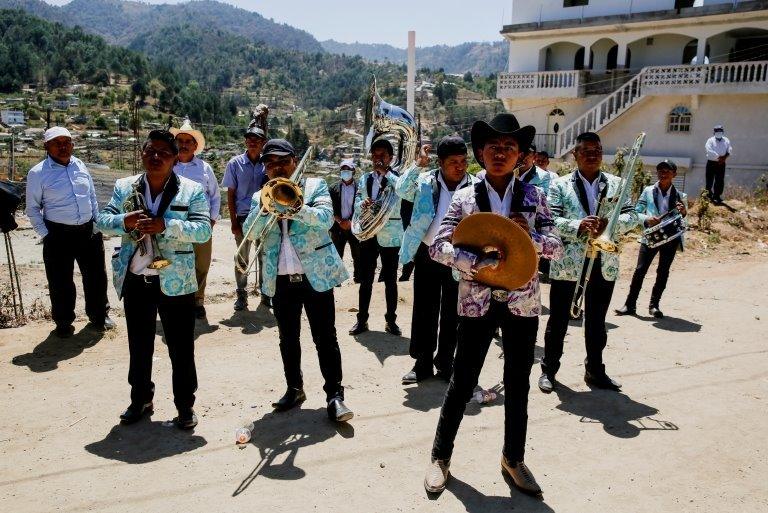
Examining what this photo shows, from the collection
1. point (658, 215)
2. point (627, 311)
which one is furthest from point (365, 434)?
point (658, 215)

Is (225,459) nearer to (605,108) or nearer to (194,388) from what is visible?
(194,388)

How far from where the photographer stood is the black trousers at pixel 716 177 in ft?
47.9

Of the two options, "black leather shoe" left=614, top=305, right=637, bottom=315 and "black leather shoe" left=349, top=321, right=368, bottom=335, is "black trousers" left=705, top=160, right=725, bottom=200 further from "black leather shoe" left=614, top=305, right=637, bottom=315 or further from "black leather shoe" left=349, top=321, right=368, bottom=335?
"black leather shoe" left=349, top=321, right=368, bottom=335

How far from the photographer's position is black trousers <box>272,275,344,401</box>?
4.41m

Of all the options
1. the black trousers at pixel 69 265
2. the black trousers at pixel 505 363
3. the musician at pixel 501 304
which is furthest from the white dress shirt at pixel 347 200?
the black trousers at pixel 505 363

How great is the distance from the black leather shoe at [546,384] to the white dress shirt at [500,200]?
7.43 feet

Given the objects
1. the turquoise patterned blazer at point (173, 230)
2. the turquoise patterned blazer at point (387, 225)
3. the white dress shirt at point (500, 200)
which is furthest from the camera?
the turquoise patterned blazer at point (387, 225)

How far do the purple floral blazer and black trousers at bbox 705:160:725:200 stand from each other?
13.0 metres

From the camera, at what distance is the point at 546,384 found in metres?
5.22

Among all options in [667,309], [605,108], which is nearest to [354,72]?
[605,108]

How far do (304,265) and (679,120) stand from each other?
874 inches

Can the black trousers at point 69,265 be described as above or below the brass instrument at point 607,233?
below

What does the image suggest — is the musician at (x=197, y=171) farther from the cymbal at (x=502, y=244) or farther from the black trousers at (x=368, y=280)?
the cymbal at (x=502, y=244)

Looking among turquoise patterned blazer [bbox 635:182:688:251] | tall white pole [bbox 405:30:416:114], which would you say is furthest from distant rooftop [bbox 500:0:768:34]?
turquoise patterned blazer [bbox 635:182:688:251]
